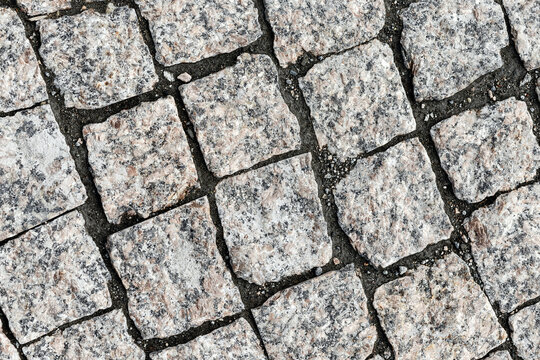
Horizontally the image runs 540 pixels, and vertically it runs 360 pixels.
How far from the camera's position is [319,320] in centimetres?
196

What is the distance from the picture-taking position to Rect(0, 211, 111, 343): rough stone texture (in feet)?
5.90

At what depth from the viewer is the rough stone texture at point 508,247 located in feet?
6.85

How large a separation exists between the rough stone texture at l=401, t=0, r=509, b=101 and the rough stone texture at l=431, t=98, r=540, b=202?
0.13m

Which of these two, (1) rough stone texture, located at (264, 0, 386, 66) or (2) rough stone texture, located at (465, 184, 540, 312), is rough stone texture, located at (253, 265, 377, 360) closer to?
(2) rough stone texture, located at (465, 184, 540, 312)

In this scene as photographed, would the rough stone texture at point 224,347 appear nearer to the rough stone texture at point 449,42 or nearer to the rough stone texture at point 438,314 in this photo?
the rough stone texture at point 438,314

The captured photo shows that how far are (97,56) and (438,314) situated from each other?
1.45 metres

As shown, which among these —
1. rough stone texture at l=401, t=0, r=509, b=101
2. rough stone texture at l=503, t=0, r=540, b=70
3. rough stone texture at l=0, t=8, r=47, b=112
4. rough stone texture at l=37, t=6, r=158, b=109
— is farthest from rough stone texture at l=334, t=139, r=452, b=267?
rough stone texture at l=0, t=8, r=47, b=112

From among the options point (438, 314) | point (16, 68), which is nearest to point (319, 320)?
point (438, 314)

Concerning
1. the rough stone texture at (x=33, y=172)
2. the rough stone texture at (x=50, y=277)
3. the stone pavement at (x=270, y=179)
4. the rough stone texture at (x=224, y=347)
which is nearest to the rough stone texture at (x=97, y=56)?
the stone pavement at (x=270, y=179)

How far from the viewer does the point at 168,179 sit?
188cm

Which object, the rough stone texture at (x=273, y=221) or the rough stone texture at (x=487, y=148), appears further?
the rough stone texture at (x=487, y=148)

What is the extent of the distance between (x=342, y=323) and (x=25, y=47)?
4.48ft

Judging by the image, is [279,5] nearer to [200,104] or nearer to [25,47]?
[200,104]

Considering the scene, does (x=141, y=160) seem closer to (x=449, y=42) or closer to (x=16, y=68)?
(x=16, y=68)
